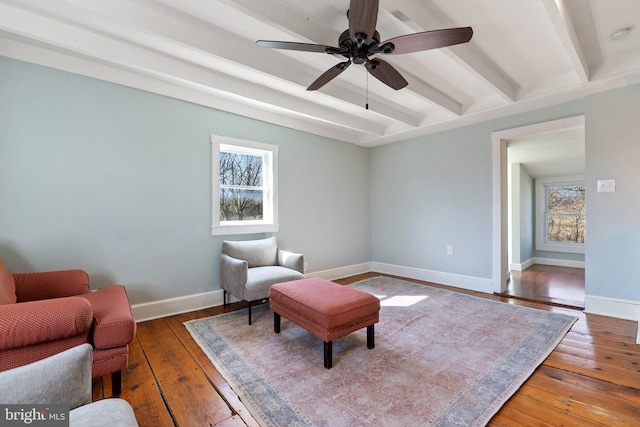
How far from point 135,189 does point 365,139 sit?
353cm

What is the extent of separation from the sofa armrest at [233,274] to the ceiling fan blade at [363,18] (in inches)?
87.7

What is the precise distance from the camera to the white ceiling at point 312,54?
1.98 metres

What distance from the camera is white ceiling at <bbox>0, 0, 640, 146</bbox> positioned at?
1980 mm

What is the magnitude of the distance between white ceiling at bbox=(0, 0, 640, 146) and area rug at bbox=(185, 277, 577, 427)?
8.09ft

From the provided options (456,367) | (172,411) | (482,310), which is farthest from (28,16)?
(482,310)

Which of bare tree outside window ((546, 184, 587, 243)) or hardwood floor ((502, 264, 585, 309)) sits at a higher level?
bare tree outside window ((546, 184, 587, 243))

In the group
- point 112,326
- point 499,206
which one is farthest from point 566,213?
point 112,326

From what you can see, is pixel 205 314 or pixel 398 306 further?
pixel 398 306

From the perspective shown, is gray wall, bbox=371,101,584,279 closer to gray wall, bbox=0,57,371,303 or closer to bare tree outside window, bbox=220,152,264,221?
gray wall, bbox=0,57,371,303

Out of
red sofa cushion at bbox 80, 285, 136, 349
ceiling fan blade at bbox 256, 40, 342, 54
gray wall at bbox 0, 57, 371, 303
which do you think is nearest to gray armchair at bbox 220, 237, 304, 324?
gray wall at bbox 0, 57, 371, 303

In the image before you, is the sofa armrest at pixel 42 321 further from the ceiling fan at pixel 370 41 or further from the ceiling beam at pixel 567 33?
the ceiling beam at pixel 567 33

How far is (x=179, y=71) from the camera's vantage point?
2641 mm

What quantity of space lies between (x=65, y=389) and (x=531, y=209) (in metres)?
7.52

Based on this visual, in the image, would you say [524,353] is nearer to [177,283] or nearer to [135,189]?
[177,283]
